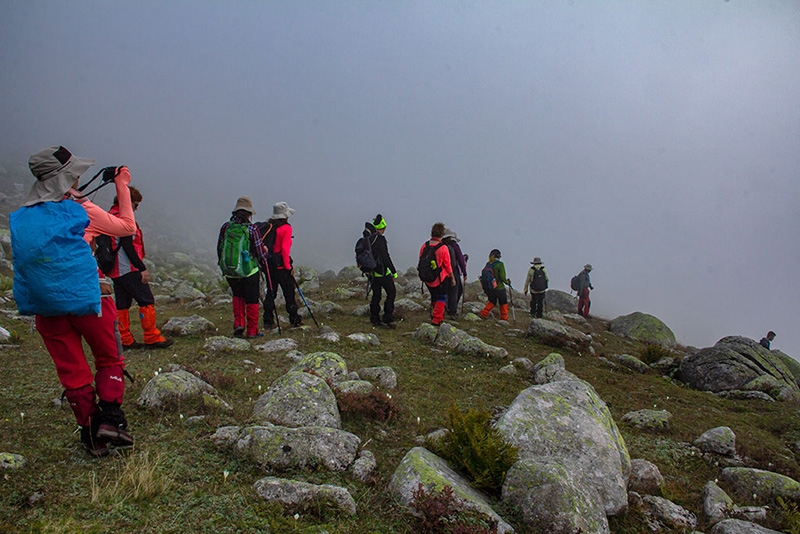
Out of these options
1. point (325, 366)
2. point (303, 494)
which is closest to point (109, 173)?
point (303, 494)

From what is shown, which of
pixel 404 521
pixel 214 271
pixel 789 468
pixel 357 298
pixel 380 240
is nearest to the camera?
pixel 404 521

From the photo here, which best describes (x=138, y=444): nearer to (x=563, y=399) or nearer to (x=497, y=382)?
(x=563, y=399)

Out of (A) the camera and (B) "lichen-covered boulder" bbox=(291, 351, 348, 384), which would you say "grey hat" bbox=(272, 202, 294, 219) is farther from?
(A) the camera

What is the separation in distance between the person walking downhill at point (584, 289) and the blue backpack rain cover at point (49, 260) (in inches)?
989

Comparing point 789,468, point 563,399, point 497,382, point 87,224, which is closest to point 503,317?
point 497,382

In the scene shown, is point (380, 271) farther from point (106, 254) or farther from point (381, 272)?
point (106, 254)

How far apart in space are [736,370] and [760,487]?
30.4 feet

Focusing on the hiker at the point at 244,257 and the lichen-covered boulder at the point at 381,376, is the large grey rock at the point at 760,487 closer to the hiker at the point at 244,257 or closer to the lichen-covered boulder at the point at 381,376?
the lichen-covered boulder at the point at 381,376

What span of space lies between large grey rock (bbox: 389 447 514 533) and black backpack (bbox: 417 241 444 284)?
10.1 m

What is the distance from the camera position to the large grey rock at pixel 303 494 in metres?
4.06

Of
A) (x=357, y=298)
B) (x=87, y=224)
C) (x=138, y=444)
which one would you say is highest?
(x=87, y=224)

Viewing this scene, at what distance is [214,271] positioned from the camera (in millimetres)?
34312


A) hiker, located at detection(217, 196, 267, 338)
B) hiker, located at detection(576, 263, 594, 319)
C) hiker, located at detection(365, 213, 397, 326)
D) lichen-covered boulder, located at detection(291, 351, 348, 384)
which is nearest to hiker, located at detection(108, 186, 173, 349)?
hiker, located at detection(217, 196, 267, 338)

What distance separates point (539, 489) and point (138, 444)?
14.3ft
